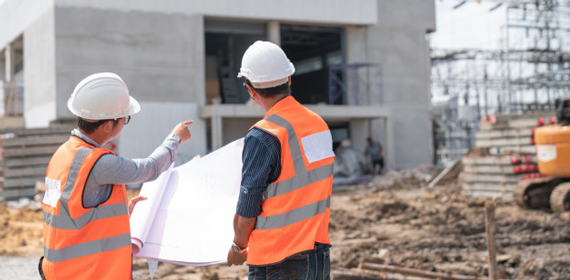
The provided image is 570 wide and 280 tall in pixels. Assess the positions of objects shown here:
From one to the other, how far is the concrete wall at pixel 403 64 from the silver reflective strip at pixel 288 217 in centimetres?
2240

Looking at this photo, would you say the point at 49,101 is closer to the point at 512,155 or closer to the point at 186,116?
the point at 186,116

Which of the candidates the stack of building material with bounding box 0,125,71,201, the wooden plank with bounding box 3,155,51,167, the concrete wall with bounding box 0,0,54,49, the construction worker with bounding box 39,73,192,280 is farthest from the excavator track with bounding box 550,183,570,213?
the concrete wall with bounding box 0,0,54,49

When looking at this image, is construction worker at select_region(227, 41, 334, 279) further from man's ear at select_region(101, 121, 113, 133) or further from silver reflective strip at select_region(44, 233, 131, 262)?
man's ear at select_region(101, 121, 113, 133)

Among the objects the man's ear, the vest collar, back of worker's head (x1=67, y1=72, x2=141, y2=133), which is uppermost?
back of worker's head (x1=67, y1=72, x2=141, y2=133)

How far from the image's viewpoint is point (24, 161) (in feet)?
52.1

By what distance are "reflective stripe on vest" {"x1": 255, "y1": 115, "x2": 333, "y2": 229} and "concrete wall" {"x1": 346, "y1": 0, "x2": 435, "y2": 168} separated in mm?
22413

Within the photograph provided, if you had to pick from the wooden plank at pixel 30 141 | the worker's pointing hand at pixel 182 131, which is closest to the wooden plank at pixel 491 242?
the worker's pointing hand at pixel 182 131

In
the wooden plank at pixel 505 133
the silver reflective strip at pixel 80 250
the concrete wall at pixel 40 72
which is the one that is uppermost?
the concrete wall at pixel 40 72

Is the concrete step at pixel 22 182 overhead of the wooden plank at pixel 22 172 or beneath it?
beneath

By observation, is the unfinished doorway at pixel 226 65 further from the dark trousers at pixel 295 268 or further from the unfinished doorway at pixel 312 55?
the dark trousers at pixel 295 268

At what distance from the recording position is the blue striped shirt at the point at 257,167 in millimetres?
2449

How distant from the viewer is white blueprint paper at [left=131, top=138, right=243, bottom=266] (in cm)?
306

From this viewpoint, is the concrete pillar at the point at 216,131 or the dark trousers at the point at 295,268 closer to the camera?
the dark trousers at the point at 295,268

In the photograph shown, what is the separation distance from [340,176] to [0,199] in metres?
11.8
